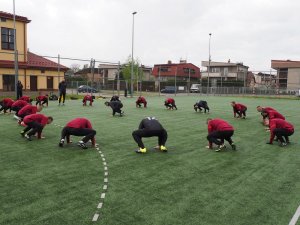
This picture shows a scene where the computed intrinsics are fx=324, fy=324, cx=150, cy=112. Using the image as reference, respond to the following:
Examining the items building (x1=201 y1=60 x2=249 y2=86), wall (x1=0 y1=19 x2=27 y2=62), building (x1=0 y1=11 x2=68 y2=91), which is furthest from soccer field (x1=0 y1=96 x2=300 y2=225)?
building (x1=201 y1=60 x2=249 y2=86)

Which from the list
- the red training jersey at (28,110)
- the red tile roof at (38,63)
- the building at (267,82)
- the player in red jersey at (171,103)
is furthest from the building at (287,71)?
the red training jersey at (28,110)

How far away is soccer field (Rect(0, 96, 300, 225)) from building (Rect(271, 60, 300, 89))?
53717 millimetres

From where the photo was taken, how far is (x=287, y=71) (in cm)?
6125

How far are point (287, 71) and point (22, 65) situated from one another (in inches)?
1906

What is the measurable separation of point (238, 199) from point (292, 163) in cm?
306

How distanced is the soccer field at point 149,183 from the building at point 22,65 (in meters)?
23.4

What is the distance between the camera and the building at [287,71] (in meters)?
59.0

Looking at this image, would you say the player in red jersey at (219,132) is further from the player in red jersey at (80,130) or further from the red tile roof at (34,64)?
the red tile roof at (34,64)

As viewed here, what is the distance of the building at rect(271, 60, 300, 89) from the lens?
59.0 m

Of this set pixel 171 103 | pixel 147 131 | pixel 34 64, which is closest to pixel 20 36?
pixel 34 64

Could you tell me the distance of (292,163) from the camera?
7.86m

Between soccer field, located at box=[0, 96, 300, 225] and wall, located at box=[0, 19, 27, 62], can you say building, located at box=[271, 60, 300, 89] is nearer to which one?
wall, located at box=[0, 19, 27, 62]

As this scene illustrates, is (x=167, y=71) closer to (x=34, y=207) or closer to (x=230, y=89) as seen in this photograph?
(x=230, y=89)

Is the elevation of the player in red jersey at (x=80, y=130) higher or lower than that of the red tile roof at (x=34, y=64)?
lower
